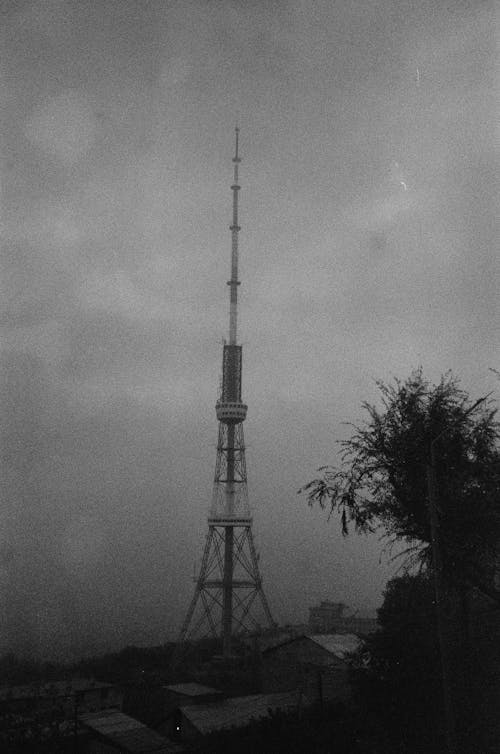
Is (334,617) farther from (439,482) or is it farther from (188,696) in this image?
(439,482)

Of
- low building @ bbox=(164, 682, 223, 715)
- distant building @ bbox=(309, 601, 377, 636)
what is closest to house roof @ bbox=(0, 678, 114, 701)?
low building @ bbox=(164, 682, 223, 715)

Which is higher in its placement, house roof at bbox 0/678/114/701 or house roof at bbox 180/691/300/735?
house roof at bbox 180/691/300/735

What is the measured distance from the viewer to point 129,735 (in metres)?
25.2

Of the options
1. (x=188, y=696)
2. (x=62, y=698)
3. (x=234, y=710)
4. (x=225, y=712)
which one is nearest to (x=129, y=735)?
(x=225, y=712)

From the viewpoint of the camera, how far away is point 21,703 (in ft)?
115

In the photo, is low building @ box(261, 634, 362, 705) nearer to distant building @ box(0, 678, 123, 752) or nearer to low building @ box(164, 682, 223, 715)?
low building @ box(164, 682, 223, 715)

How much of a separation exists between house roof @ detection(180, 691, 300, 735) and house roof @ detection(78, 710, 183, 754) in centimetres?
222

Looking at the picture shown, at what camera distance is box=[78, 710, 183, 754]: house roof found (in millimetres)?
23905

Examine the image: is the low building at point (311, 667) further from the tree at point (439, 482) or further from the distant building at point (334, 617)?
the distant building at point (334, 617)

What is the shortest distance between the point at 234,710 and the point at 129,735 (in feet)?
19.2

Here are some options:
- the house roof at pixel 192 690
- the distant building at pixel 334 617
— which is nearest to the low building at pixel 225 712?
the house roof at pixel 192 690

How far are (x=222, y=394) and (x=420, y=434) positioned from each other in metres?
45.6

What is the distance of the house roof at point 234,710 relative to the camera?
87.0 ft

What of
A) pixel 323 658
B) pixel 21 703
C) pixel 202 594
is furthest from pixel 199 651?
pixel 323 658
